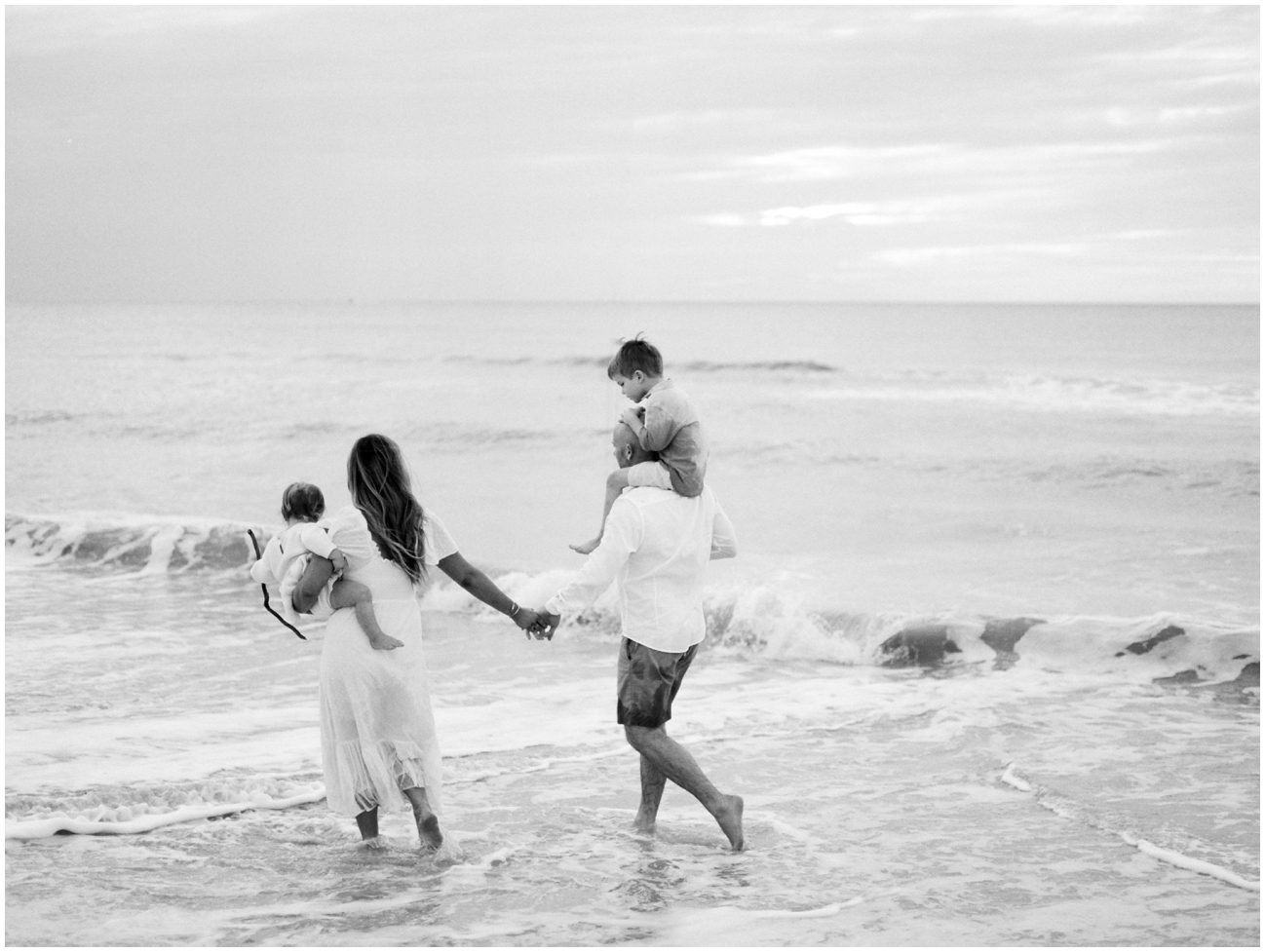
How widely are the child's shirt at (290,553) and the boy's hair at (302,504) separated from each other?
47 millimetres

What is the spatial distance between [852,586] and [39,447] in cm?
1767

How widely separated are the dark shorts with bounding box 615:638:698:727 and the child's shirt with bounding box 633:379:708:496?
617mm

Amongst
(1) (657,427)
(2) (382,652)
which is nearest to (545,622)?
(2) (382,652)

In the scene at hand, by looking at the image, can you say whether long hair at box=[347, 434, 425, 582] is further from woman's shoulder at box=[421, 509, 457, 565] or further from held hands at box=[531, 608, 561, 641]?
Answer: held hands at box=[531, 608, 561, 641]

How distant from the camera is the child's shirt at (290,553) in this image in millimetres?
4516

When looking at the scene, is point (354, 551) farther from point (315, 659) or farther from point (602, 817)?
→ point (315, 659)

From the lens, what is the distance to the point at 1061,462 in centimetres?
2086

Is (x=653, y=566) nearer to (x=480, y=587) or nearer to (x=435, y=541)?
(x=480, y=587)

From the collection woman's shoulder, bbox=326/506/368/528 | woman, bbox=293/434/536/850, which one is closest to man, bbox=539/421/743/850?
woman, bbox=293/434/536/850

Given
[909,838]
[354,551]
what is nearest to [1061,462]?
[909,838]

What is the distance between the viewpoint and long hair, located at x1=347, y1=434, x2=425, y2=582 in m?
4.58

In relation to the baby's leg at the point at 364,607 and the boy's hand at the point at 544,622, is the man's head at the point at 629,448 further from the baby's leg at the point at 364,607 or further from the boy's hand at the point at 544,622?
the baby's leg at the point at 364,607

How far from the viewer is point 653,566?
185 inches

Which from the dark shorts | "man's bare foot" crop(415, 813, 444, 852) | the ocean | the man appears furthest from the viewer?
"man's bare foot" crop(415, 813, 444, 852)
